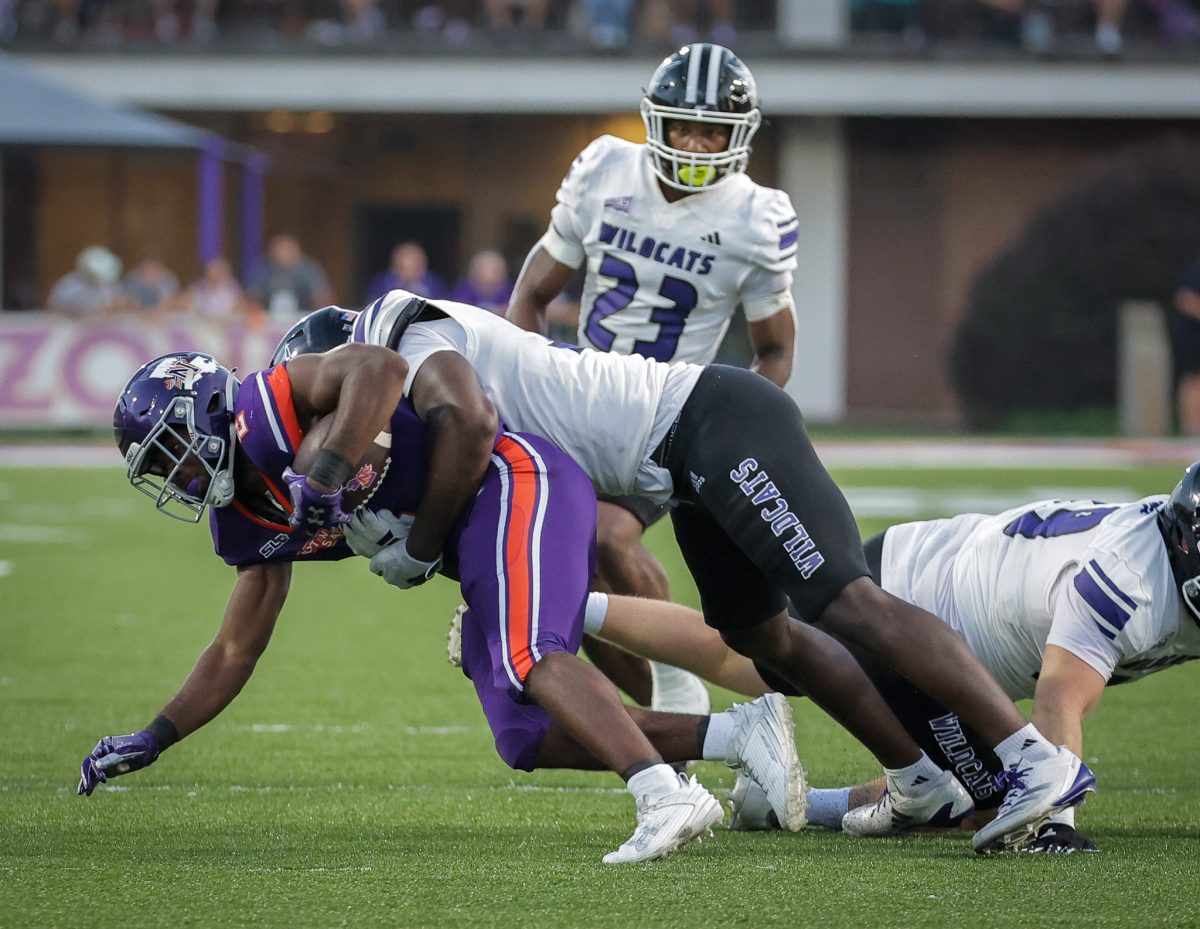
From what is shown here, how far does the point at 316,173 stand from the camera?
25641 mm

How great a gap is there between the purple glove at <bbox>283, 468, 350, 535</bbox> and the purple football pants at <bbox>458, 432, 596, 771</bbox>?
310 millimetres

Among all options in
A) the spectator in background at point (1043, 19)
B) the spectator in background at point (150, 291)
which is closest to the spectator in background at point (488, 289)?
the spectator in background at point (150, 291)

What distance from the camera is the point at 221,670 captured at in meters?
4.39

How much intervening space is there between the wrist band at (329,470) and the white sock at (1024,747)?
4.77 feet

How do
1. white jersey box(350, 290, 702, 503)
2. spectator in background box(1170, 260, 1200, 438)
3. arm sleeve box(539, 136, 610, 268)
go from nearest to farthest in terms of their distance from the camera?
1. white jersey box(350, 290, 702, 503)
2. arm sleeve box(539, 136, 610, 268)
3. spectator in background box(1170, 260, 1200, 438)

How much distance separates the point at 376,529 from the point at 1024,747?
144 centimetres

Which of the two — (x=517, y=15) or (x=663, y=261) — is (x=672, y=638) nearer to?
(x=663, y=261)

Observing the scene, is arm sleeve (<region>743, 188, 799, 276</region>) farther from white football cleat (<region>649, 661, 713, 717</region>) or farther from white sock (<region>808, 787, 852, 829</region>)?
white sock (<region>808, 787, 852, 829</region>)

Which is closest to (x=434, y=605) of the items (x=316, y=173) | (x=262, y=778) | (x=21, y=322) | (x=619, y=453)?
(x=262, y=778)

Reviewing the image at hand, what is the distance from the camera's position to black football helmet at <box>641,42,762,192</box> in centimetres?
523

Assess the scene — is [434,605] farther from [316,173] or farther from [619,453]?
[316,173]

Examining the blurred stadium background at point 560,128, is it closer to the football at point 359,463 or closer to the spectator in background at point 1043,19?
the spectator in background at point 1043,19

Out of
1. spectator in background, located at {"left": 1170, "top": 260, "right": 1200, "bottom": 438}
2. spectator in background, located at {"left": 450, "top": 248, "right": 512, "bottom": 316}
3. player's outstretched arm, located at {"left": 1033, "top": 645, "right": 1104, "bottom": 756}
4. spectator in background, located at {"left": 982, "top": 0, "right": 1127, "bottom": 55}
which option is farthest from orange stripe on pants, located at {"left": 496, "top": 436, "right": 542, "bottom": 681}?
spectator in background, located at {"left": 982, "top": 0, "right": 1127, "bottom": 55}

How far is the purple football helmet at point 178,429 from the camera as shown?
156 inches
